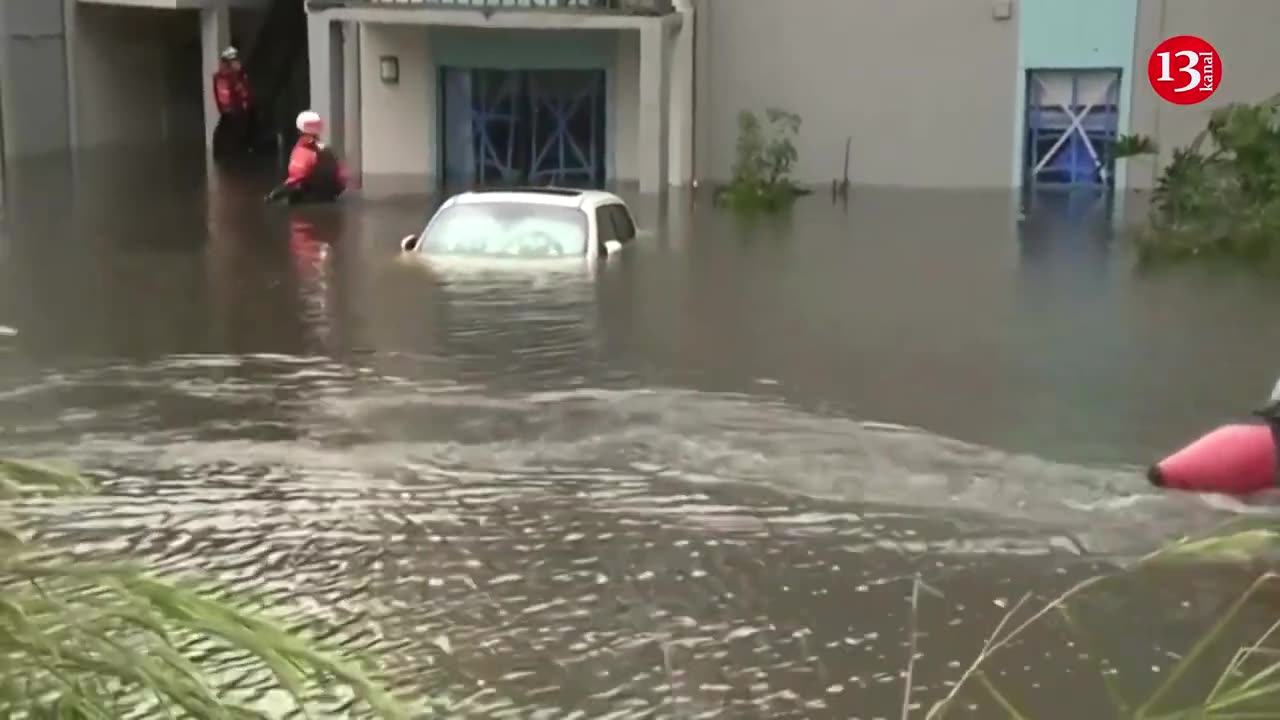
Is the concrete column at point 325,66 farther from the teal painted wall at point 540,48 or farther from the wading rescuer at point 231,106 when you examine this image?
the wading rescuer at point 231,106

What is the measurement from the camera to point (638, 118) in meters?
25.6

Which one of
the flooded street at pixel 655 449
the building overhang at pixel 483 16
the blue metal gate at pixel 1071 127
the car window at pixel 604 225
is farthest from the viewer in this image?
the blue metal gate at pixel 1071 127

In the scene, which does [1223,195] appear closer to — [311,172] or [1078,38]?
[1078,38]

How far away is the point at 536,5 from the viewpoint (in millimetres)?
23969

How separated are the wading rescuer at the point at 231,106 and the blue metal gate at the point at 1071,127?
12.4m

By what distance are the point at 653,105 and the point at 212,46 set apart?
919cm

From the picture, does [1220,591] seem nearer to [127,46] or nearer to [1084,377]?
[1084,377]

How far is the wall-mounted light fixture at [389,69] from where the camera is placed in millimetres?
25844

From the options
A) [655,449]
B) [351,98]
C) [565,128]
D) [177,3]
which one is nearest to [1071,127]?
[565,128]

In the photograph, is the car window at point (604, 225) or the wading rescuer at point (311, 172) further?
the wading rescuer at point (311, 172)

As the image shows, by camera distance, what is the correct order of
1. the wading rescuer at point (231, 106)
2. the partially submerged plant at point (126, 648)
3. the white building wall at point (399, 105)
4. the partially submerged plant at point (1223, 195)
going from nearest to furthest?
the partially submerged plant at point (126, 648)
the partially submerged plant at point (1223, 195)
the white building wall at point (399, 105)
the wading rescuer at point (231, 106)

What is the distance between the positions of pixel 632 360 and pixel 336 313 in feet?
10.0

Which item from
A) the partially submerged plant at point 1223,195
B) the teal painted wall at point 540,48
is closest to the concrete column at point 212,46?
the teal painted wall at point 540,48

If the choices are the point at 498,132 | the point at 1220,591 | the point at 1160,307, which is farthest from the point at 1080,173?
the point at 1220,591
